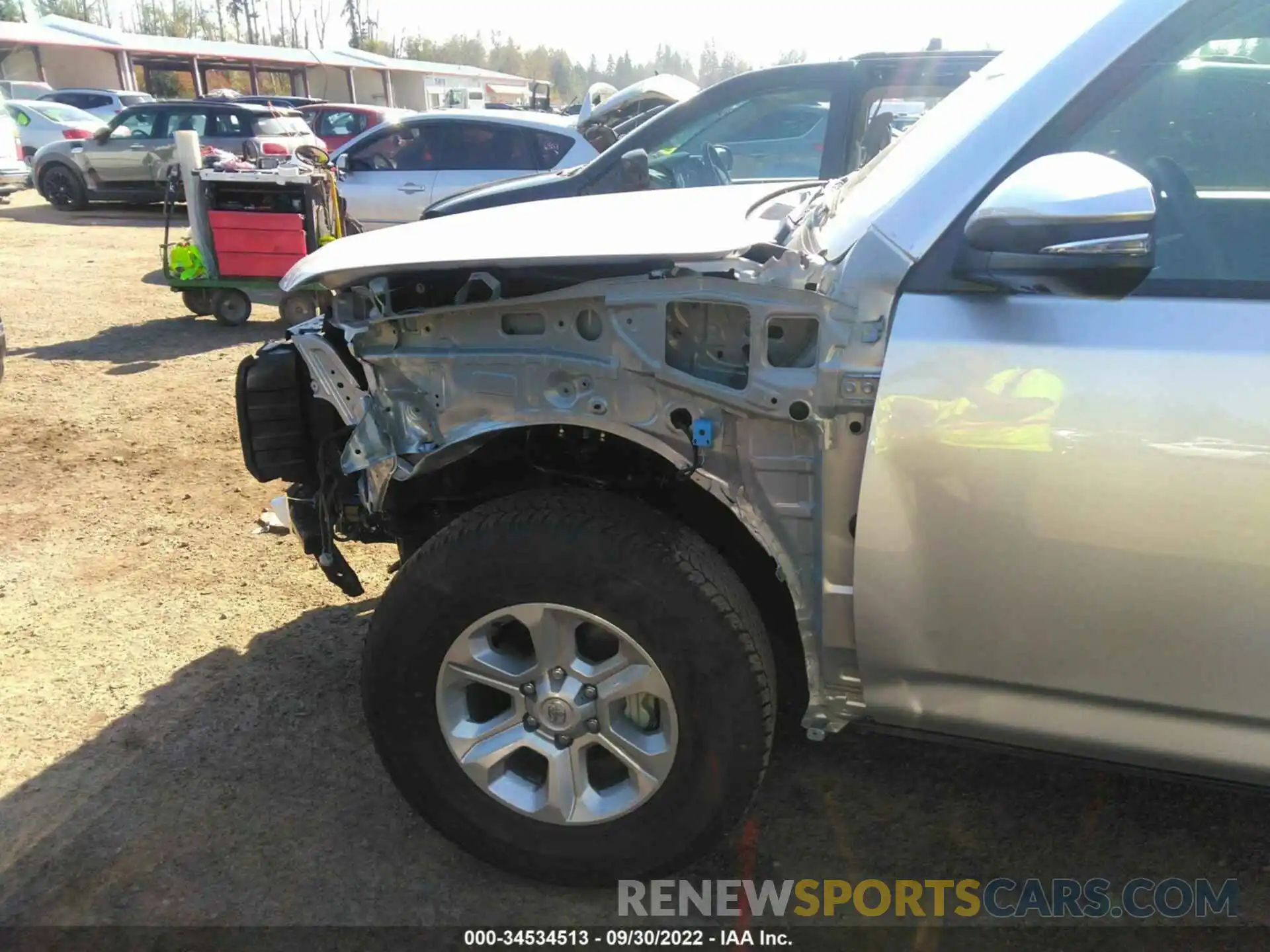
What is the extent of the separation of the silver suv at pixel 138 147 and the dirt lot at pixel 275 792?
13.7m

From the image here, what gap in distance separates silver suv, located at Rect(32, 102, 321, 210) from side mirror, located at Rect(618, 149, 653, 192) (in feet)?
39.6

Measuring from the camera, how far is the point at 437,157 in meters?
10.4

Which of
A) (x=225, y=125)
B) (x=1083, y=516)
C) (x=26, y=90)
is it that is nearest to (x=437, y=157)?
(x=225, y=125)

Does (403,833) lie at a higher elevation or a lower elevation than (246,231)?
lower

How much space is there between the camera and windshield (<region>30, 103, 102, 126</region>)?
18047 millimetres

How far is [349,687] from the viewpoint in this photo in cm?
305

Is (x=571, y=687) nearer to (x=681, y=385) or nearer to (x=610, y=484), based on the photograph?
(x=610, y=484)

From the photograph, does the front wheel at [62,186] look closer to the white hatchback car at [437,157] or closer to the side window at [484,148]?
the white hatchback car at [437,157]

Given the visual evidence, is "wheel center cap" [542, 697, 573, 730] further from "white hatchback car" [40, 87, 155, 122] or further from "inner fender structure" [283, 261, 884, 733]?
"white hatchback car" [40, 87, 155, 122]

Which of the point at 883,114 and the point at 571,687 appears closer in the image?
the point at 571,687

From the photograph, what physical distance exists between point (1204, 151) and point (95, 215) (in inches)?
687

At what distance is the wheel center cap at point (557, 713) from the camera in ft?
6.99

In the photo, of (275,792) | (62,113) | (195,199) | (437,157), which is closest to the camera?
(275,792)

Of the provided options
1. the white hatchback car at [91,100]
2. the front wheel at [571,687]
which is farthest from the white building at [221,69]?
the front wheel at [571,687]
